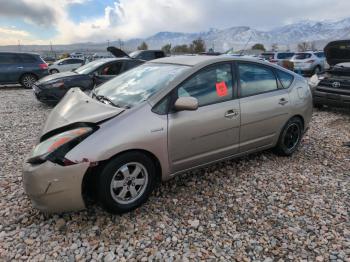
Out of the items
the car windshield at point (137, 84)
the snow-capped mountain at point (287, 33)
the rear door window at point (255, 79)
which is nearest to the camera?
the car windshield at point (137, 84)

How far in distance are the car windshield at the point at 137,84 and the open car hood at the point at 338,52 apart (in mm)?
5804

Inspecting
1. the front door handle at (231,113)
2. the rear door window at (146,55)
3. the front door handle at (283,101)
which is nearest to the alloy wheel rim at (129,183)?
the front door handle at (231,113)

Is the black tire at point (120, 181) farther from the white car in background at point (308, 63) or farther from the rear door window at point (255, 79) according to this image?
the white car in background at point (308, 63)

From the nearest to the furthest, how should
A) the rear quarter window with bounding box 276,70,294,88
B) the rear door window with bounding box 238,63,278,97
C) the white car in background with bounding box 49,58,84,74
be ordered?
1. the rear door window with bounding box 238,63,278,97
2. the rear quarter window with bounding box 276,70,294,88
3. the white car in background with bounding box 49,58,84,74

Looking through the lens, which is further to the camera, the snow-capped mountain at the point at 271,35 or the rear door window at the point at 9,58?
the snow-capped mountain at the point at 271,35

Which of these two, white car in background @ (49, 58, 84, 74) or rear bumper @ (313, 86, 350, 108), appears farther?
white car in background @ (49, 58, 84, 74)

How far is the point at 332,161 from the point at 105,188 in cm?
332

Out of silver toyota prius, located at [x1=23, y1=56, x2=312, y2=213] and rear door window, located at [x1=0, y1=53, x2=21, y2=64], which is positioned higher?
rear door window, located at [x1=0, y1=53, x2=21, y2=64]

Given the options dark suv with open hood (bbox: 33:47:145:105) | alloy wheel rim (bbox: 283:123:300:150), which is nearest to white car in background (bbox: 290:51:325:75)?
dark suv with open hood (bbox: 33:47:145:105)

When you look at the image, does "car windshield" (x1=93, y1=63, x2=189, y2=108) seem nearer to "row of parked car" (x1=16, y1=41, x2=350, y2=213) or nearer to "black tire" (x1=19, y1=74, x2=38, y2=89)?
"row of parked car" (x1=16, y1=41, x2=350, y2=213)

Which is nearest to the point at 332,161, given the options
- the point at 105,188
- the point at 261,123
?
the point at 261,123

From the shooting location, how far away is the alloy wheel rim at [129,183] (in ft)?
9.11

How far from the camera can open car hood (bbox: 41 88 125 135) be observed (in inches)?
111

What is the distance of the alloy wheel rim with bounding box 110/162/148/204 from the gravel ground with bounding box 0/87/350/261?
186mm
